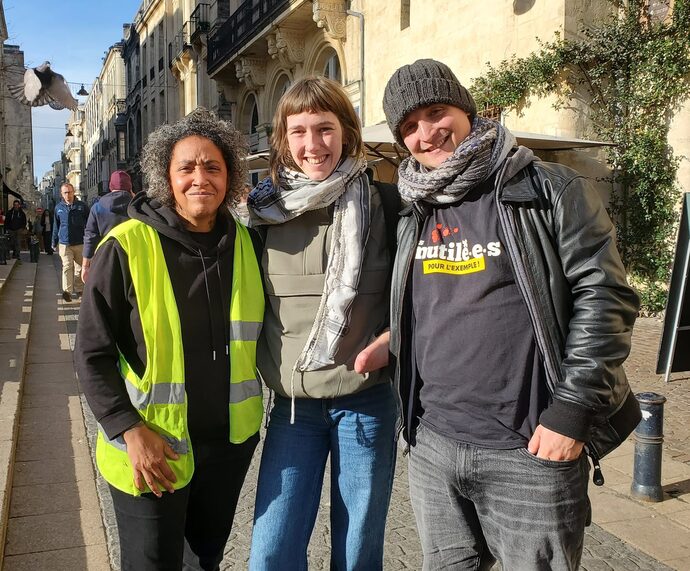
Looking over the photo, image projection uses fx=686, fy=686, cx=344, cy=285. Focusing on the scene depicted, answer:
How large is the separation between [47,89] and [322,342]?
13204 mm

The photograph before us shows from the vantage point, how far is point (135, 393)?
6.78ft

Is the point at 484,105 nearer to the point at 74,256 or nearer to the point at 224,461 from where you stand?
the point at 74,256

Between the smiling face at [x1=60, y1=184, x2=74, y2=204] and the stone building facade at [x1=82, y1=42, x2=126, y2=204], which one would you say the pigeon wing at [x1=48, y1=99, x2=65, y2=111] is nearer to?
the smiling face at [x1=60, y1=184, x2=74, y2=204]

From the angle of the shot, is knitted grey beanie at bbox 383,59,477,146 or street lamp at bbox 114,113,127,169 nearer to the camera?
knitted grey beanie at bbox 383,59,477,146

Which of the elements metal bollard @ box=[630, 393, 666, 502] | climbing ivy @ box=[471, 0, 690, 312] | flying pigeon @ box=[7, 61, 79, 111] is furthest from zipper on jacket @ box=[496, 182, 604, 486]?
flying pigeon @ box=[7, 61, 79, 111]

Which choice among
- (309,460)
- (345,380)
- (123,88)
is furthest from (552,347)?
(123,88)

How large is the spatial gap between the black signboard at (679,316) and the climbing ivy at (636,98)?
4196 mm

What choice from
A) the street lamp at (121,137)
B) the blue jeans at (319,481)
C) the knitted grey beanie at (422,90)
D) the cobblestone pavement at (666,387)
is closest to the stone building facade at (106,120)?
the street lamp at (121,137)

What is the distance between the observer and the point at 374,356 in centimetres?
219

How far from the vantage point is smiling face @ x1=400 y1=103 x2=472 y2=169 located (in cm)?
194

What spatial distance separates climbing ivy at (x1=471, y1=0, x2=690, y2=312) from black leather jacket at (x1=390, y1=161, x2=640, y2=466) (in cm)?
864

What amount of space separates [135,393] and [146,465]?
0.21 metres

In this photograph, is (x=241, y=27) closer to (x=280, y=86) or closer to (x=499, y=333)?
(x=280, y=86)

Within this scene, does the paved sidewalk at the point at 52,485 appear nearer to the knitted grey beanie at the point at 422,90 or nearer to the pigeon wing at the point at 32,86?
the knitted grey beanie at the point at 422,90
